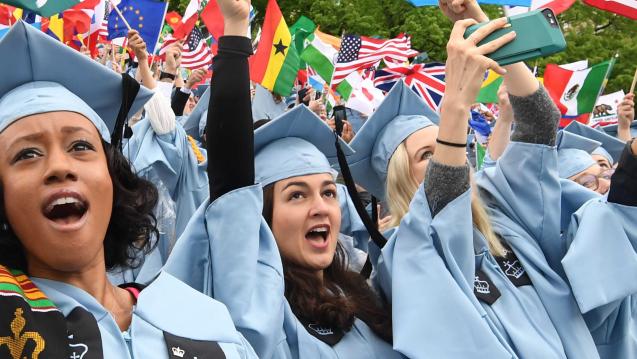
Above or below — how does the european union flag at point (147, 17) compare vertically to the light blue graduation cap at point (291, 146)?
below

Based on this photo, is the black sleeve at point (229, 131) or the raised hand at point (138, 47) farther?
the raised hand at point (138, 47)

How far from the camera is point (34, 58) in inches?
91.8

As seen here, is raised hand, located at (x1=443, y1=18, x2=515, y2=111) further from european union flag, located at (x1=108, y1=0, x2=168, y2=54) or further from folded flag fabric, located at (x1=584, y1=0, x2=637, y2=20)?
european union flag, located at (x1=108, y1=0, x2=168, y2=54)

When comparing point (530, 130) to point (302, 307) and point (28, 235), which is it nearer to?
point (302, 307)

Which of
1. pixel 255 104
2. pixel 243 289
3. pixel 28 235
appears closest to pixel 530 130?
pixel 243 289

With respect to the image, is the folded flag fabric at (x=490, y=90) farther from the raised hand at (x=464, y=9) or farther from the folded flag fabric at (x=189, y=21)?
the raised hand at (x=464, y=9)

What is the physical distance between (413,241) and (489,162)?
6.21 feet

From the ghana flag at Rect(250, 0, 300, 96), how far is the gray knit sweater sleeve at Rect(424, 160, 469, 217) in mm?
3981

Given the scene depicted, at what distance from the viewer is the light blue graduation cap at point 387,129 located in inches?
154

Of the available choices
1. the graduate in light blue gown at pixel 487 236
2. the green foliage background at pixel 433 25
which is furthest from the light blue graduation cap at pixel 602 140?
the green foliage background at pixel 433 25

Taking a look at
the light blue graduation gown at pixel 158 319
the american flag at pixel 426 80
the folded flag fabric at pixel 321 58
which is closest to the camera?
the light blue graduation gown at pixel 158 319

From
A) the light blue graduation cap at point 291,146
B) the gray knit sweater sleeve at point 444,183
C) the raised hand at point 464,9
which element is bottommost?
the light blue graduation cap at point 291,146

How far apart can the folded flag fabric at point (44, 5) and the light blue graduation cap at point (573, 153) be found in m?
3.41

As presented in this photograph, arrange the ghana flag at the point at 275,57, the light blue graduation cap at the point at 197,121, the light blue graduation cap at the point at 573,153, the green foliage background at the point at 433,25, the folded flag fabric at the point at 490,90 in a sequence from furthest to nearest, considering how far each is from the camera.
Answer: the green foliage background at the point at 433,25
the folded flag fabric at the point at 490,90
the light blue graduation cap at the point at 197,121
the ghana flag at the point at 275,57
the light blue graduation cap at the point at 573,153
